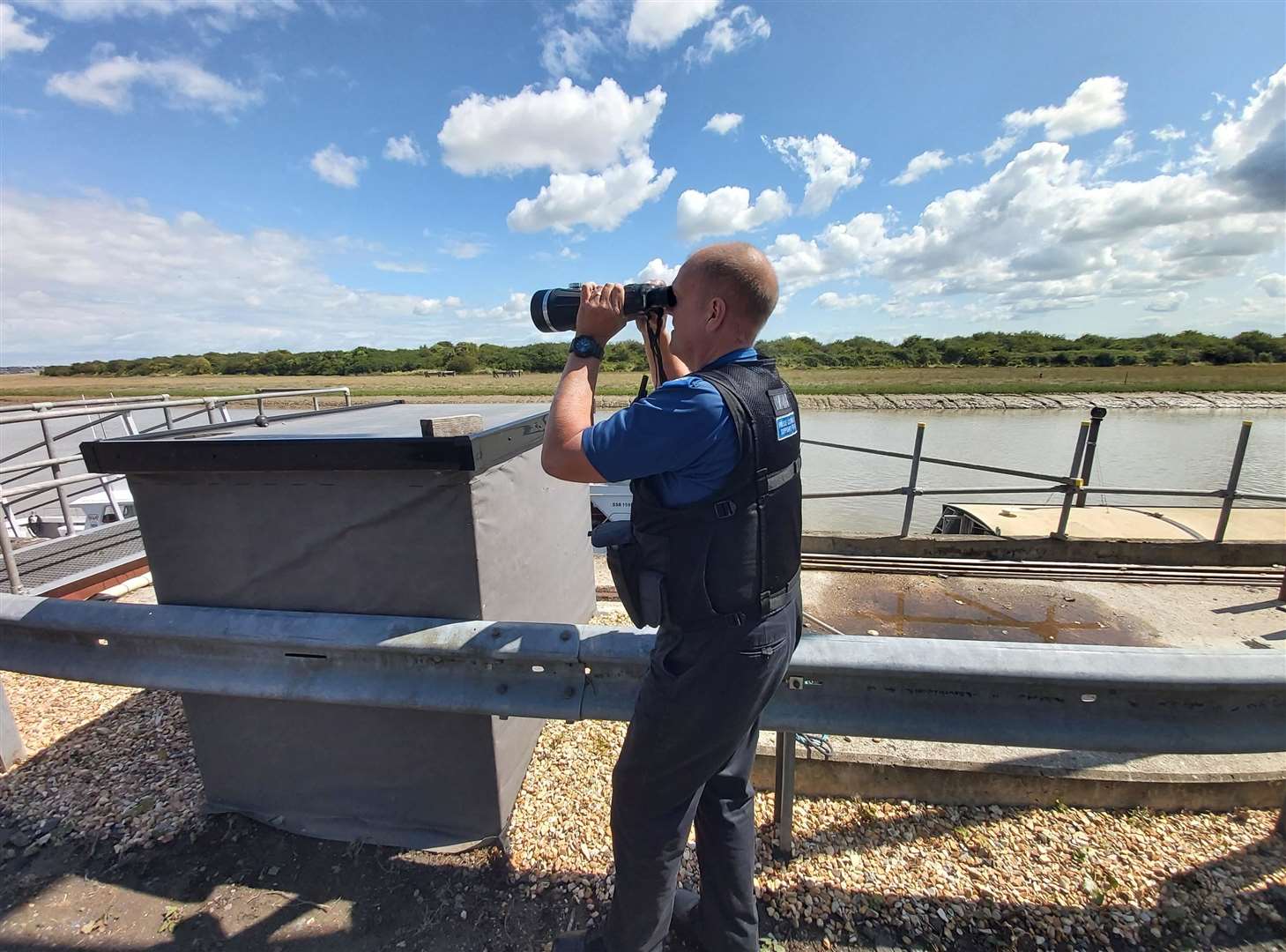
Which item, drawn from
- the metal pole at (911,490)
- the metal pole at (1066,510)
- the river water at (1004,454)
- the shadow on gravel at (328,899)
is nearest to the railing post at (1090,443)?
the metal pole at (1066,510)

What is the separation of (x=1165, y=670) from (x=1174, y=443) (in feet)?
Answer: 96.7

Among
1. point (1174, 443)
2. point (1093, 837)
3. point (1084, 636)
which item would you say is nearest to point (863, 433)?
point (1174, 443)

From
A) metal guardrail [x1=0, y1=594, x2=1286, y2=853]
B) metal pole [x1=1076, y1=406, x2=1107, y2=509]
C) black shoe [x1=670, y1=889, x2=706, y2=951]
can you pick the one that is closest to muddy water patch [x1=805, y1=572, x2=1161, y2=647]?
metal guardrail [x1=0, y1=594, x2=1286, y2=853]

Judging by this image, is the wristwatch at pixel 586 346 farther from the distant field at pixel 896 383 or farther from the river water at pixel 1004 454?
the distant field at pixel 896 383

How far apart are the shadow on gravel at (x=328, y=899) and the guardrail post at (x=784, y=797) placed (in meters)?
0.10

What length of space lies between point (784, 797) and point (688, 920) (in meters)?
0.48

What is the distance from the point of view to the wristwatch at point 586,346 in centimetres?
162

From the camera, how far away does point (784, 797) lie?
76.8 inches

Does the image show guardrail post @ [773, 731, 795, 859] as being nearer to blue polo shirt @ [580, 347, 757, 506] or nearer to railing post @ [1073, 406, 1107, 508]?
blue polo shirt @ [580, 347, 757, 506]

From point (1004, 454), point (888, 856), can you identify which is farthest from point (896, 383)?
point (888, 856)

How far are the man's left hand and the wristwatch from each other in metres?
0.02

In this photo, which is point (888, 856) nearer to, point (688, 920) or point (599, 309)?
point (688, 920)

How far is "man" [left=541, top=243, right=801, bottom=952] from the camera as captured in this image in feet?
4.50

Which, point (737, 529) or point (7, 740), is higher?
point (737, 529)
